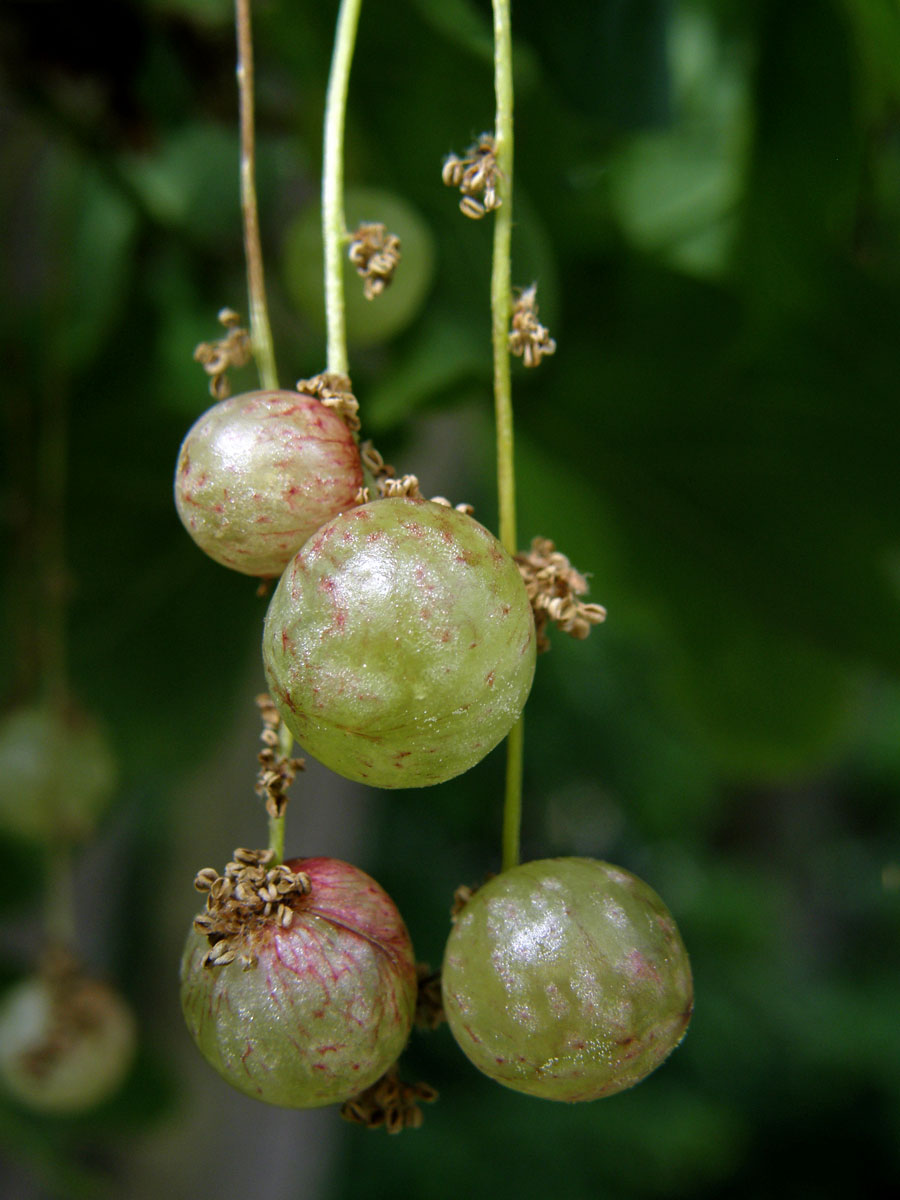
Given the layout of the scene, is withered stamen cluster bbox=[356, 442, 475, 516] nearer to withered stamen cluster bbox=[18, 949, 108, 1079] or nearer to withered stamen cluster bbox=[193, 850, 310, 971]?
withered stamen cluster bbox=[193, 850, 310, 971]

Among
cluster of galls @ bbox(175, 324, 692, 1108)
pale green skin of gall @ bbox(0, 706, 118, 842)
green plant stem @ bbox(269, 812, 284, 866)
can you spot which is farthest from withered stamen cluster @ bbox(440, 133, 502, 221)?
pale green skin of gall @ bbox(0, 706, 118, 842)

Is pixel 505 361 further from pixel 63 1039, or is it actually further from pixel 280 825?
pixel 63 1039

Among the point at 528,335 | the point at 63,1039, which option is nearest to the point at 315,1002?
the point at 528,335

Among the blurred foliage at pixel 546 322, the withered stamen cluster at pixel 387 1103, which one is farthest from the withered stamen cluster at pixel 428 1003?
the blurred foliage at pixel 546 322

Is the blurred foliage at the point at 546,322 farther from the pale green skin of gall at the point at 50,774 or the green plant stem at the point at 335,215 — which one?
the green plant stem at the point at 335,215

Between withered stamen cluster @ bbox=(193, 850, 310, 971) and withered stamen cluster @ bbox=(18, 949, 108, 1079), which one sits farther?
withered stamen cluster @ bbox=(18, 949, 108, 1079)
